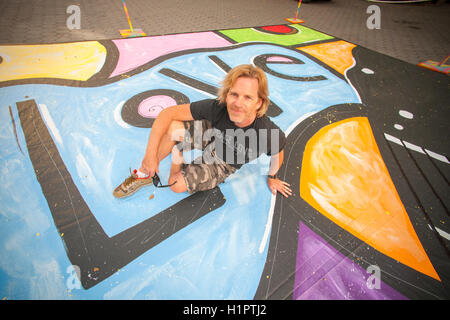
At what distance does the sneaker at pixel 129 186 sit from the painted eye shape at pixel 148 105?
0.77 m

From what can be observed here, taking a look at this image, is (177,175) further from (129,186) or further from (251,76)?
(251,76)

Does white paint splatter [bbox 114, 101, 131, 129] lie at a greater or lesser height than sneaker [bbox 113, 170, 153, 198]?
greater

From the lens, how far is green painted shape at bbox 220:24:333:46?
13.8 ft

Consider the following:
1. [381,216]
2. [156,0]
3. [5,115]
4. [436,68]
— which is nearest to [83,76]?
[5,115]

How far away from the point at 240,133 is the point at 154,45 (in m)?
3.39

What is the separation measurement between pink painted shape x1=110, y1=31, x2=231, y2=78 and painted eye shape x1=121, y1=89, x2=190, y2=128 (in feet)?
2.68

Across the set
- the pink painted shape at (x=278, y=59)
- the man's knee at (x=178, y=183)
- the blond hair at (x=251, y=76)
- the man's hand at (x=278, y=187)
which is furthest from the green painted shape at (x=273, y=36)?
the man's knee at (x=178, y=183)

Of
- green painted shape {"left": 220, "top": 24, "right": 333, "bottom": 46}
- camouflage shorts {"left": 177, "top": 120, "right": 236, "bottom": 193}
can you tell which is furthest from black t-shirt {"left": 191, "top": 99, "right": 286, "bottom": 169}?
green painted shape {"left": 220, "top": 24, "right": 333, "bottom": 46}

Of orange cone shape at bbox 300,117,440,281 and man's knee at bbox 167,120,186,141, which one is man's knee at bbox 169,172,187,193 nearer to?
man's knee at bbox 167,120,186,141

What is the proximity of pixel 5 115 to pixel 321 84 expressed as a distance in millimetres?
4436

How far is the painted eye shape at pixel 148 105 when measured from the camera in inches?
86.0

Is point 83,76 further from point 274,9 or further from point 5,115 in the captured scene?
point 274,9

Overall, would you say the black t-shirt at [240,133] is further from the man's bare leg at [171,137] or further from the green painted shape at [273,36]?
the green painted shape at [273,36]

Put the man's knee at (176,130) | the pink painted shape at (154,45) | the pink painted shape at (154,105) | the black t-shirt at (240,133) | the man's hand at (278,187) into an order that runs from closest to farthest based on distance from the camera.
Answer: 1. the black t-shirt at (240,133)
2. the man's knee at (176,130)
3. the man's hand at (278,187)
4. the pink painted shape at (154,105)
5. the pink painted shape at (154,45)
